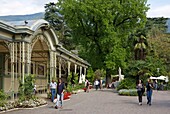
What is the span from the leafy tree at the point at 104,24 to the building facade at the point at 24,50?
12.0m

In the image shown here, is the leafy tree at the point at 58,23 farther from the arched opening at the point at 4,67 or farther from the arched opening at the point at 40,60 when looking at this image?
the arched opening at the point at 4,67

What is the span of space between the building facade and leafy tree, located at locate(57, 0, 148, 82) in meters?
12.0

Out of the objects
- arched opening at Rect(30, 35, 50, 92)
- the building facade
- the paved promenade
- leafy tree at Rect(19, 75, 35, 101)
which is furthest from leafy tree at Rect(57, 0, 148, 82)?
leafy tree at Rect(19, 75, 35, 101)

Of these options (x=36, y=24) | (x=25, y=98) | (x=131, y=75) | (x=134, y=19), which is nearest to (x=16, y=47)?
(x=36, y=24)

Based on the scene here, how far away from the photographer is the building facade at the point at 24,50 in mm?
19969

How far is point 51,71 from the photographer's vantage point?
26.8 meters

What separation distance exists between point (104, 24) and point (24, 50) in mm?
24069

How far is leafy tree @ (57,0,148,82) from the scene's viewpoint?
43.9m

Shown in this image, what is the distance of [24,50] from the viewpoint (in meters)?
20.8

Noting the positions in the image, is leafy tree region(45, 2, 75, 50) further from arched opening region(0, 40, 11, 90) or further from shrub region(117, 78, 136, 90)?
arched opening region(0, 40, 11, 90)

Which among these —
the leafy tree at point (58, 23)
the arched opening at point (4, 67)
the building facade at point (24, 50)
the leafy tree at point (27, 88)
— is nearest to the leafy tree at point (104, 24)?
the building facade at point (24, 50)

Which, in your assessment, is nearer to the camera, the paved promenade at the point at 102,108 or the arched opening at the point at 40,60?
the paved promenade at the point at 102,108

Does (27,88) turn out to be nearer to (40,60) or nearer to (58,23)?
(40,60)

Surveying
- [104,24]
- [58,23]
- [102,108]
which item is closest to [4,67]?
[102,108]
